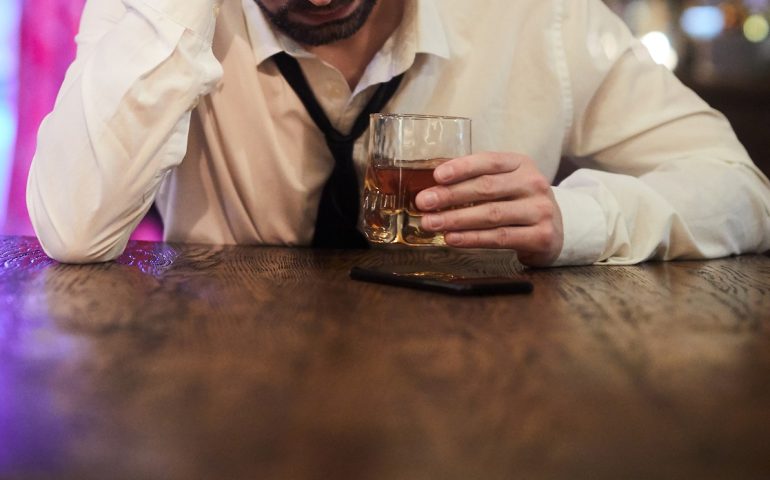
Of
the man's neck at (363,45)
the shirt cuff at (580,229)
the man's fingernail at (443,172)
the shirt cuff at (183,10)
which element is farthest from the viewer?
the man's neck at (363,45)

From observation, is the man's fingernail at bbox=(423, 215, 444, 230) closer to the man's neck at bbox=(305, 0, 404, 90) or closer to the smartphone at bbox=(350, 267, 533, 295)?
the smartphone at bbox=(350, 267, 533, 295)

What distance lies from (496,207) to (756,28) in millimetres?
4217

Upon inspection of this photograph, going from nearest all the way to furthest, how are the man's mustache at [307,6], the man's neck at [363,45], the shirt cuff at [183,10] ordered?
the shirt cuff at [183,10] < the man's mustache at [307,6] < the man's neck at [363,45]

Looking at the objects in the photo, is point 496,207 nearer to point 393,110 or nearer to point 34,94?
point 393,110

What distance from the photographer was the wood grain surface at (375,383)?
371mm

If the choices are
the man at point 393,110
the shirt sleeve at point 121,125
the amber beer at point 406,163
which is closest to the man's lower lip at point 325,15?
the man at point 393,110

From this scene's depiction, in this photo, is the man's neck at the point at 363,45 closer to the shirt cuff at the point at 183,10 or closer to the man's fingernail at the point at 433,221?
the shirt cuff at the point at 183,10

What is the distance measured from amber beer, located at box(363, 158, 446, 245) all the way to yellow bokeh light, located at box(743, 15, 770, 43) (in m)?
4.23

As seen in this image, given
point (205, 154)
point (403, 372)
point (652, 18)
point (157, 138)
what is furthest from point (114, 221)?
point (652, 18)

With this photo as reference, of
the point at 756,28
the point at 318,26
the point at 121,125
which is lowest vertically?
the point at 756,28

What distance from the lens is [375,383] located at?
47 cm

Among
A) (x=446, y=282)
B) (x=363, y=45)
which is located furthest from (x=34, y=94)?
(x=446, y=282)

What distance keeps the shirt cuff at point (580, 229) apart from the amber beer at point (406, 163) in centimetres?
17

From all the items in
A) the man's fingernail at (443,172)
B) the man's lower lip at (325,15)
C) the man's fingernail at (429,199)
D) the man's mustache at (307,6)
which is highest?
the man's mustache at (307,6)
